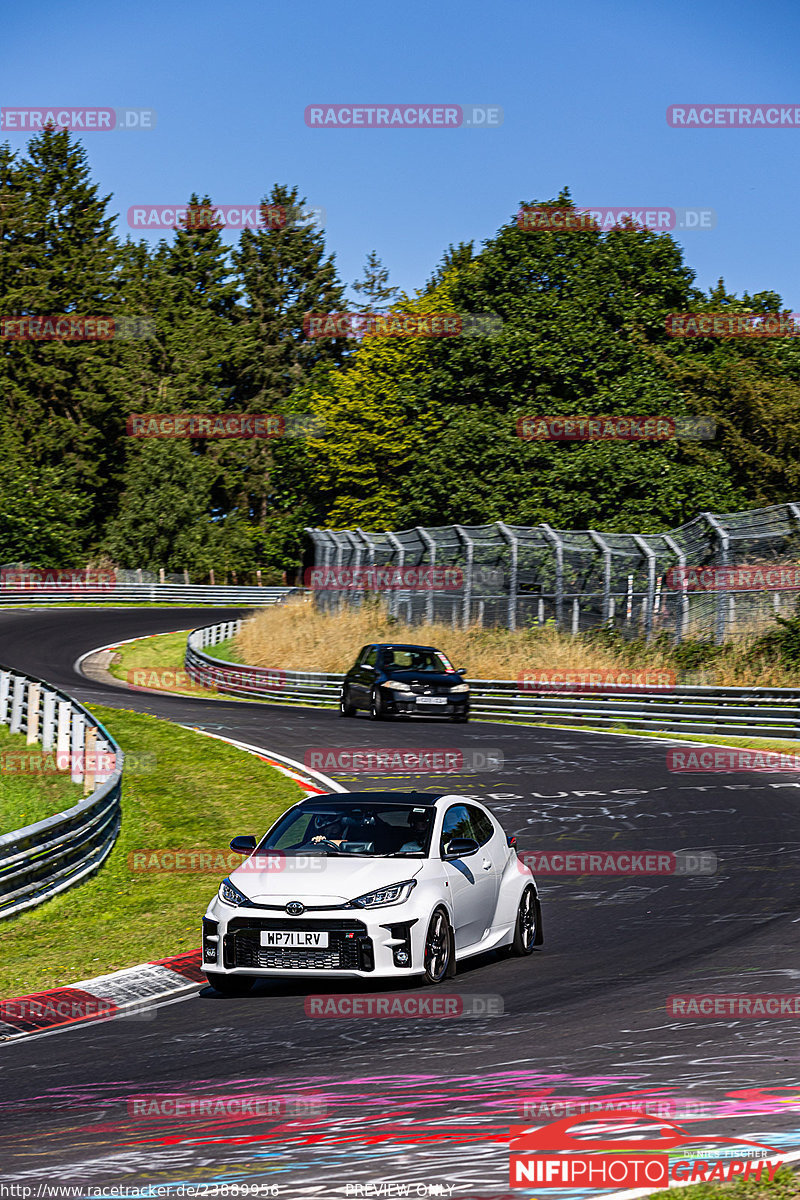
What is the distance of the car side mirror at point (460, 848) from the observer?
34.9 feet

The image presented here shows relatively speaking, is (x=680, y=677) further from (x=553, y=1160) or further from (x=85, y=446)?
(x=85, y=446)

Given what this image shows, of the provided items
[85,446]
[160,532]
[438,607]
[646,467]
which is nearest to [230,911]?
[438,607]

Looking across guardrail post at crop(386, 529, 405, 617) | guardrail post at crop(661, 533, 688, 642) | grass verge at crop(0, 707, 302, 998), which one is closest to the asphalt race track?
grass verge at crop(0, 707, 302, 998)

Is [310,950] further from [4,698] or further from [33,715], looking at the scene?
[4,698]

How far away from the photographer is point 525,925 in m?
11.6

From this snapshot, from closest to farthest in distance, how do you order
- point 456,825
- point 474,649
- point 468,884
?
point 468,884 → point 456,825 → point 474,649

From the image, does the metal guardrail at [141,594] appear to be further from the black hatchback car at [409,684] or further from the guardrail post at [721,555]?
the guardrail post at [721,555]

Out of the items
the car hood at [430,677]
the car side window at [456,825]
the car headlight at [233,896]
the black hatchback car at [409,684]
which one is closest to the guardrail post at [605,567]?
the black hatchback car at [409,684]

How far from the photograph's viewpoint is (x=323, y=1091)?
23.9ft

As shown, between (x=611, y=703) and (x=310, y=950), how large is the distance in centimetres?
2368

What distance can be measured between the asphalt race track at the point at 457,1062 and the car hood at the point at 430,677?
16496mm

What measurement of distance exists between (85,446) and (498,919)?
297 ft
